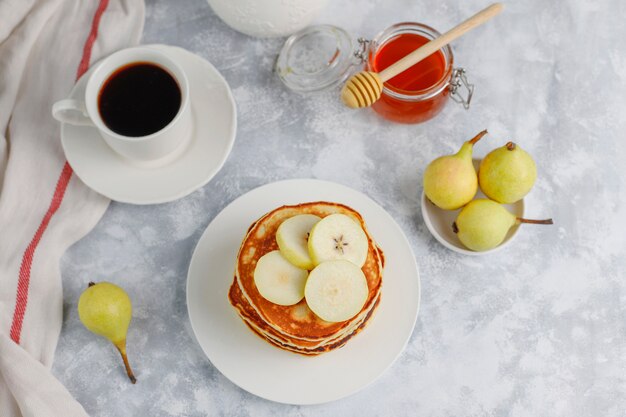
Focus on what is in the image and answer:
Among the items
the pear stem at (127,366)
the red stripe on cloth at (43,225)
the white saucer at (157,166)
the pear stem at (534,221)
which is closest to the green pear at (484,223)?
the pear stem at (534,221)

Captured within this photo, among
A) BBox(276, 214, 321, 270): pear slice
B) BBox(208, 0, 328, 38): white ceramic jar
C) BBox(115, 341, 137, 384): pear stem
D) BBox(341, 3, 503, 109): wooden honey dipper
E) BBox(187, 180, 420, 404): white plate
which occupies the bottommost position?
BBox(115, 341, 137, 384): pear stem

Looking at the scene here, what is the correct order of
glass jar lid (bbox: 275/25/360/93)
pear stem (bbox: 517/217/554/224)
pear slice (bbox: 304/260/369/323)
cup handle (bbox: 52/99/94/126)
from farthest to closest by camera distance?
glass jar lid (bbox: 275/25/360/93) < pear stem (bbox: 517/217/554/224) < cup handle (bbox: 52/99/94/126) < pear slice (bbox: 304/260/369/323)

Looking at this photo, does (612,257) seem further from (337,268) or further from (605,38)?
(337,268)

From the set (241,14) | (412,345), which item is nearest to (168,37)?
(241,14)

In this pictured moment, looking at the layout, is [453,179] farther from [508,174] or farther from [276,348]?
[276,348]

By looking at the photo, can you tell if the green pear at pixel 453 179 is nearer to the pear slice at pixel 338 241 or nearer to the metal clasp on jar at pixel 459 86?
the metal clasp on jar at pixel 459 86

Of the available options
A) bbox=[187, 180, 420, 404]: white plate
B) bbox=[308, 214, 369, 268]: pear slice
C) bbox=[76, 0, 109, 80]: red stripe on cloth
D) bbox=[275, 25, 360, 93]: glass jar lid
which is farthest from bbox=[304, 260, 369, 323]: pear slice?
bbox=[76, 0, 109, 80]: red stripe on cloth

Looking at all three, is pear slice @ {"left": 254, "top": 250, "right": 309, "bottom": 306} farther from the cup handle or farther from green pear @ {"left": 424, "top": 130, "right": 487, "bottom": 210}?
the cup handle
